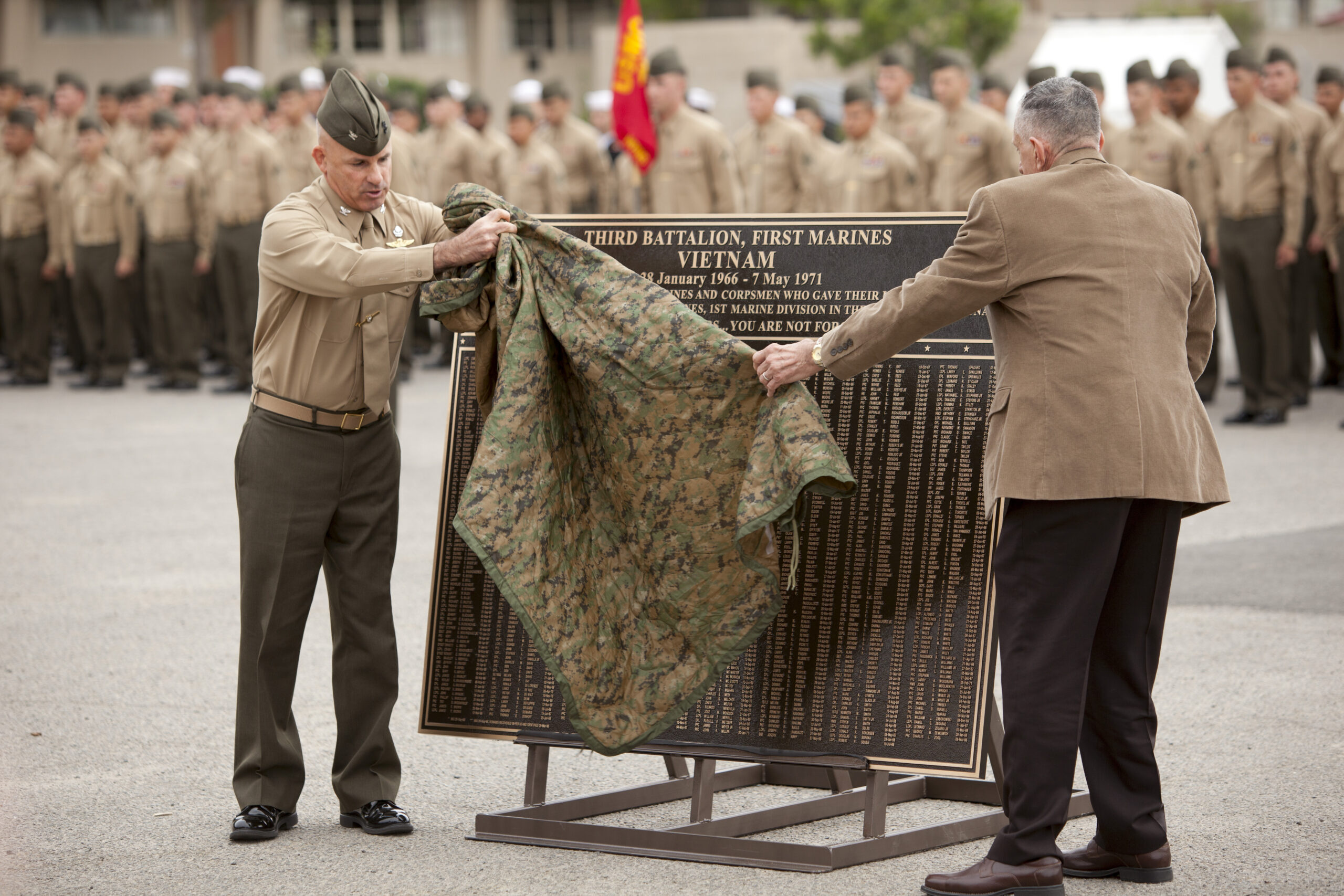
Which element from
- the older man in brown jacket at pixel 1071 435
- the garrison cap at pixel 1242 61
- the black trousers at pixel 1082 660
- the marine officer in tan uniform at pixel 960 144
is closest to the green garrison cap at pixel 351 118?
the older man in brown jacket at pixel 1071 435

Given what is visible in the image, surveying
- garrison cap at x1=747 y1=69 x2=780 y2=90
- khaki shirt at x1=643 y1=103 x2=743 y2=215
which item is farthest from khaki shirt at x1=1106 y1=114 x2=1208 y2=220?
garrison cap at x1=747 y1=69 x2=780 y2=90

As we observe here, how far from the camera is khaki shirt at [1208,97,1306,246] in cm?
1080

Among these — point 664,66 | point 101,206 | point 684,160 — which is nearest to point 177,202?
point 101,206

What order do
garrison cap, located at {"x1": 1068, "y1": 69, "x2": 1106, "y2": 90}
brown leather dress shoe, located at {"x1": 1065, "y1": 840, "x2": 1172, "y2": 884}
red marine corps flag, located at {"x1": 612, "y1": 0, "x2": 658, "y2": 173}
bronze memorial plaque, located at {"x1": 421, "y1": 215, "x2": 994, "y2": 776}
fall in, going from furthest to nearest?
red marine corps flag, located at {"x1": 612, "y1": 0, "x2": 658, "y2": 173}
garrison cap, located at {"x1": 1068, "y1": 69, "x2": 1106, "y2": 90}
bronze memorial plaque, located at {"x1": 421, "y1": 215, "x2": 994, "y2": 776}
brown leather dress shoe, located at {"x1": 1065, "y1": 840, "x2": 1172, "y2": 884}

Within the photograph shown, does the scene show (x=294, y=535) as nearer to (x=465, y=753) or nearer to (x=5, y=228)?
(x=465, y=753)

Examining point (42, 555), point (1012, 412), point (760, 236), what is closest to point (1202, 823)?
point (1012, 412)

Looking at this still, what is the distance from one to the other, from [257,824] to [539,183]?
38.5ft

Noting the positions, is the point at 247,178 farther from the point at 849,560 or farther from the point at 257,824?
the point at 849,560

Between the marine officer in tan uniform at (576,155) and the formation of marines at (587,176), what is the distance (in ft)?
0.08

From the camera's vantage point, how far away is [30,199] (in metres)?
14.3

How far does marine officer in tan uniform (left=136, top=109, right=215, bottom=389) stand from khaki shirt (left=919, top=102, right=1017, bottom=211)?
6616mm

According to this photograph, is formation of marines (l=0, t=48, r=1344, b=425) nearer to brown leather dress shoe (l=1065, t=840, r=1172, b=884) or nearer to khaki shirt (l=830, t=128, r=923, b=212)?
khaki shirt (l=830, t=128, r=923, b=212)

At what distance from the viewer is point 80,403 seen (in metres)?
13.4

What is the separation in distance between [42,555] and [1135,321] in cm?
608
